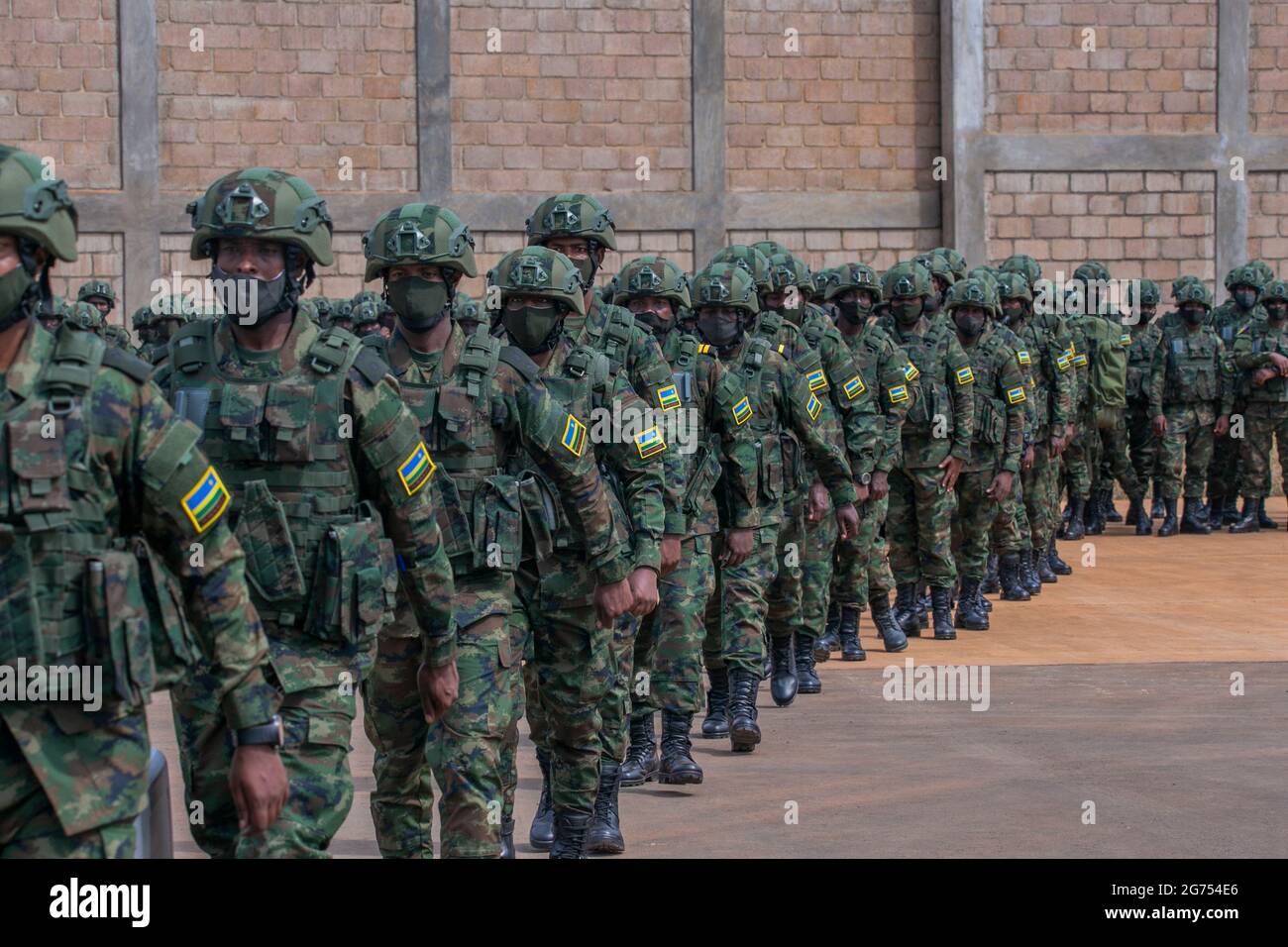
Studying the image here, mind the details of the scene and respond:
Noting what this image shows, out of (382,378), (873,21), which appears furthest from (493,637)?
(873,21)

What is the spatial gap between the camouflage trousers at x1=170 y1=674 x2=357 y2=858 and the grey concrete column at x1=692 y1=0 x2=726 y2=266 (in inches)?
784

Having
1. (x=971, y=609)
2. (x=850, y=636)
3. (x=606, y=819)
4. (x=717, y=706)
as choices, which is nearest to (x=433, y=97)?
(x=971, y=609)

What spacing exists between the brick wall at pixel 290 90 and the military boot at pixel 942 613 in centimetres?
1199

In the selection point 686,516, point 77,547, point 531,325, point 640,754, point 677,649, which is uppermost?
point 531,325

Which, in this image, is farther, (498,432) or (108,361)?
(498,432)

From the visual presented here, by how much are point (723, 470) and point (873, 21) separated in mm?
16366

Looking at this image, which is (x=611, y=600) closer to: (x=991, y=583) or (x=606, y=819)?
(x=606, y=819)

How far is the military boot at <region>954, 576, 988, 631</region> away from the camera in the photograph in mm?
14898

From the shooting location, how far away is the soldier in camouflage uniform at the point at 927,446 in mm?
14062

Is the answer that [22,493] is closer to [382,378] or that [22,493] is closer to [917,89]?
[382,378]

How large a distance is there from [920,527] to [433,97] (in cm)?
1221

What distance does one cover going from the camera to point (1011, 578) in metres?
16.4

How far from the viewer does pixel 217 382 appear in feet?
19.0

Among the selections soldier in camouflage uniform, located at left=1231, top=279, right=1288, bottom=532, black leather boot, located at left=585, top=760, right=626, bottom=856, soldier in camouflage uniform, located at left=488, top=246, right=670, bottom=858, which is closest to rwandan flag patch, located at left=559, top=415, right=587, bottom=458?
soldier in camouflage uniform, located at left=488, top=246, right=670, bottom=858
